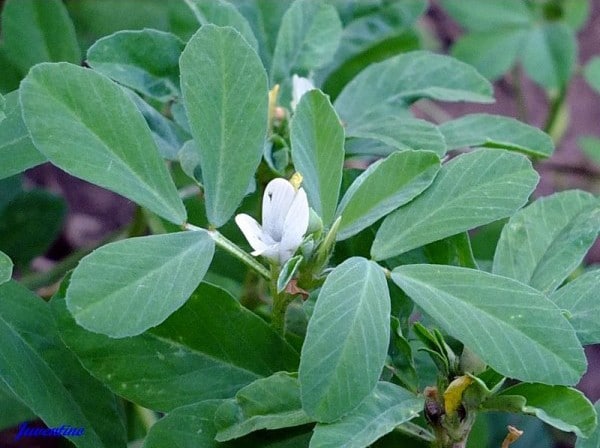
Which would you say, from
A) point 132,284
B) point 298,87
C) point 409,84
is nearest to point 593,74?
point 409,84

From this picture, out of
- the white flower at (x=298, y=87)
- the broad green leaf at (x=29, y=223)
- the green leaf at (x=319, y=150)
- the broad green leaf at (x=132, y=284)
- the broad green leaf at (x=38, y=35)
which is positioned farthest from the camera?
the broad green leaf at (x=29, y=223)

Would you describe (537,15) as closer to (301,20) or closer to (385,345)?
(301,20)

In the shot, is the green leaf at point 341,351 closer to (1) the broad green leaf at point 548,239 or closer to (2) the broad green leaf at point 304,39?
(1) the broad green leaf at point 548,239

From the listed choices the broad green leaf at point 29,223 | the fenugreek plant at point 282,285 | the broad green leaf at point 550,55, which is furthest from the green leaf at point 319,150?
the broad green leaf at point 550,55

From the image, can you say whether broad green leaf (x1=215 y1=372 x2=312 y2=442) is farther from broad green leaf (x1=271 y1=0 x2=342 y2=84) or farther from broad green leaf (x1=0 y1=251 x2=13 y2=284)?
broad green leaf (x1=271 y1=0 x2=342 y2=84)

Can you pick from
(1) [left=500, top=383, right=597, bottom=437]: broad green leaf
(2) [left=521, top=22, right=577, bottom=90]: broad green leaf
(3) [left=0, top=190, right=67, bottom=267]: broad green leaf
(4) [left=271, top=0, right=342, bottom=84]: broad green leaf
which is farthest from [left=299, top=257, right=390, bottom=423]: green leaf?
(2) [left=521, top=22, right=577, bottom=90]: broad green leaf

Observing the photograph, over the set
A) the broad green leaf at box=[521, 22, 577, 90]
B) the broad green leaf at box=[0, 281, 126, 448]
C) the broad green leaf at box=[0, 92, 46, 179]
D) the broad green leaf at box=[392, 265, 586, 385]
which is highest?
the broad green leaf at box=[0, 92, 46, 179]
